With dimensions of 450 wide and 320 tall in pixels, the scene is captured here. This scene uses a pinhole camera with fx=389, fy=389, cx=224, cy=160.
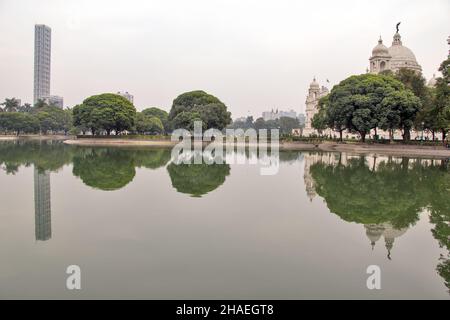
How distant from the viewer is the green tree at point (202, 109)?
59656 mm

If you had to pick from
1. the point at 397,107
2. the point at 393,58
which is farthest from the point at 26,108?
the point at 397,107

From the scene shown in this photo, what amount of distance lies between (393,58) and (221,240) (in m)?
86.5

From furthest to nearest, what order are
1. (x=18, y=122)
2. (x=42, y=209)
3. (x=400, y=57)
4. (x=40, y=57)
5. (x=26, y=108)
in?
(x=40, y=57)
(x=26, y=108)
(x=18, y=122)
(x=400, y=57)
(x=42, y=209)

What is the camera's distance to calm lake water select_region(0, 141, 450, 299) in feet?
21.2

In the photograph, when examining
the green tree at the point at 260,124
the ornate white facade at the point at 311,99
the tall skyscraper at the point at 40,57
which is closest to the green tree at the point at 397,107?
the ornate white facade at the point at 311,99

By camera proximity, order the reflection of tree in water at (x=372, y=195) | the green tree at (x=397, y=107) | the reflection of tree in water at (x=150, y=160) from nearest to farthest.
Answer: the reflection of tree in water at (x=372, y=195), the reflection of tree in water at (x=150, y=160), the green tree at (x=397, y=107)

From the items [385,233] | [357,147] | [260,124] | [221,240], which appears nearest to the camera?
[221,240]

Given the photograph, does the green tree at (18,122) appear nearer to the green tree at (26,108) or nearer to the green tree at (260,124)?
the green tree at (26,108)

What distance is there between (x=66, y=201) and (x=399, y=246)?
10161 mm

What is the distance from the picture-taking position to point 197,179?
1892cm

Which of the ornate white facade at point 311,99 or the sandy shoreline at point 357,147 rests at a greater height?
the ornate white facade at point 311,99

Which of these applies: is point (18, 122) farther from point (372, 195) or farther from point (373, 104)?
point (372, 195)

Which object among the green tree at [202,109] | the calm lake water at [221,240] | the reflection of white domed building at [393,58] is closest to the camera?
the calm lake water at [221,240]
